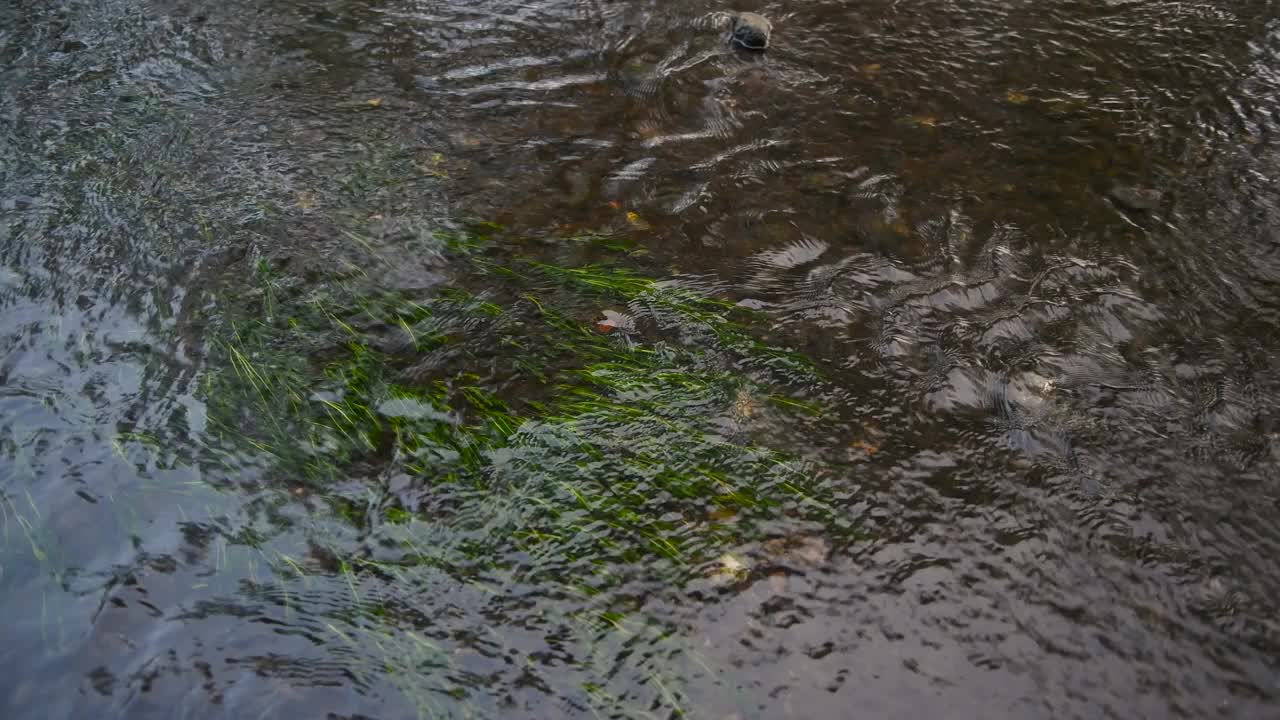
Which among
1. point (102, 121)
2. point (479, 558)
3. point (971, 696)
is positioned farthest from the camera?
point (102, 121)

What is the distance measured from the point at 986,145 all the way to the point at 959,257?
1.26 m

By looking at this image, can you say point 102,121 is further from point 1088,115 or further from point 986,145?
point 1088,115

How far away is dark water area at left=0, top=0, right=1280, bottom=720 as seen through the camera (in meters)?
3.46

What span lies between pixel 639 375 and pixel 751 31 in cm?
368

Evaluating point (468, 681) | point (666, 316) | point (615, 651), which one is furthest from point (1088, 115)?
point (468, 681)

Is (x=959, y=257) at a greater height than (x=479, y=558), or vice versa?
(x=959, y=257)

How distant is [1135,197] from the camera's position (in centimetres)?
557

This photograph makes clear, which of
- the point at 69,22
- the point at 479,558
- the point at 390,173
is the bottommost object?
the point at 479,558

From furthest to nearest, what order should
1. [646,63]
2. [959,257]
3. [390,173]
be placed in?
[646,63] → [390,173] → [959,257]

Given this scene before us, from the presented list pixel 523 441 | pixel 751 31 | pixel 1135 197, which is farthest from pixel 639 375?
pixel 751 31

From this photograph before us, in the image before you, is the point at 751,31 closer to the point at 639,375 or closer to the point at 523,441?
the point at 639,375

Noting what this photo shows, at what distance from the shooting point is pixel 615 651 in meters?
3.45

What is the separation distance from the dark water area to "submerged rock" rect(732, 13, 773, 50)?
0.23 metres

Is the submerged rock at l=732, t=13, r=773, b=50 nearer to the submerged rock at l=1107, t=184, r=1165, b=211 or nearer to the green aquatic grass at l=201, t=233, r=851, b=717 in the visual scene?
the submerged rock at l=1107, t=184, r=1165, b=211
